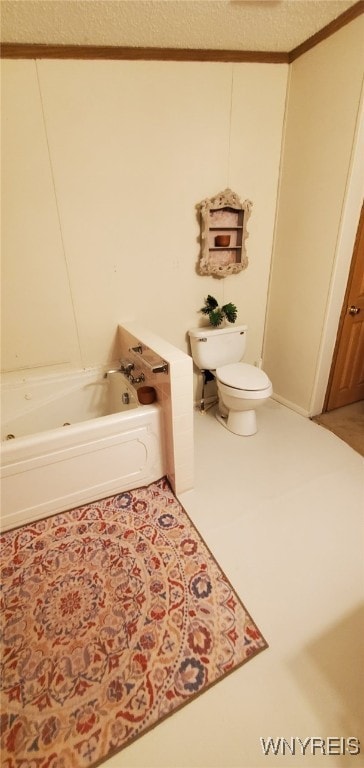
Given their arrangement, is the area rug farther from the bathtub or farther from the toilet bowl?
the toilet bowl

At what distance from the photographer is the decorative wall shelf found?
80.0 inches

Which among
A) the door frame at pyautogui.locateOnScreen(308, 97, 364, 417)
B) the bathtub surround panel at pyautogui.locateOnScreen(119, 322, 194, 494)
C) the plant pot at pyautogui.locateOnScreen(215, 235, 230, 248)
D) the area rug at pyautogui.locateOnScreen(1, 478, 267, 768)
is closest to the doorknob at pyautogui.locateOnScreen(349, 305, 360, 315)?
the door frame at pyautogui.locateOnScreen(308, 97, 364, 417)

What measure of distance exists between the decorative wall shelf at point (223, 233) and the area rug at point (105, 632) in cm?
164

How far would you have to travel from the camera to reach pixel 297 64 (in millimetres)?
1884

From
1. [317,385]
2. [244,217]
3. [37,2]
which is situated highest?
[37,2]

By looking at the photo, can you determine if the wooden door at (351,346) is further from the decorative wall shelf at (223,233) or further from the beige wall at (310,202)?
the decorative wall shelf at (223,233)

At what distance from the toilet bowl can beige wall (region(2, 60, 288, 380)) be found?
1.77 feet

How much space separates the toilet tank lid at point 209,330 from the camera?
2186 millimetres

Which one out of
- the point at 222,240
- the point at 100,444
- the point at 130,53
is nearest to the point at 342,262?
the point at 222,240

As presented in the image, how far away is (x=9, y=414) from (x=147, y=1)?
6.92ft

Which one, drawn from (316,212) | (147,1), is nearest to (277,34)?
(147,1)

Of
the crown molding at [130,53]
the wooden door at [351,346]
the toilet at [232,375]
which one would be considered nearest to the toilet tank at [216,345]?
the toilet at [232,375]

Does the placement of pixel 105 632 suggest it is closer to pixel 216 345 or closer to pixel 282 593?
pixel 282 593

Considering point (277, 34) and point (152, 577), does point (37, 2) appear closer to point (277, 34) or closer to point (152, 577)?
point (277, 34)
